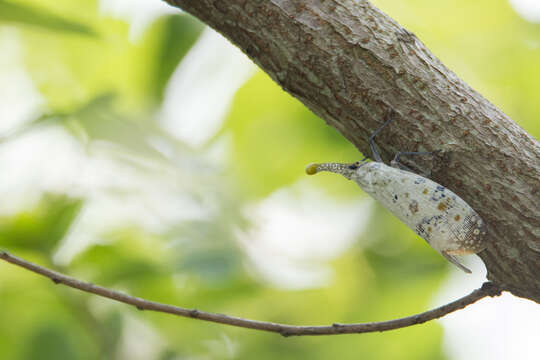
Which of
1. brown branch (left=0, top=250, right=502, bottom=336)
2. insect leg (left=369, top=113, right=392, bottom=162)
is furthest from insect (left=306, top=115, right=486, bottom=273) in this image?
brown branch (left=0, top=250, right=502, bottom=336)

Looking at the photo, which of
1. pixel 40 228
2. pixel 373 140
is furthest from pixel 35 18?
pixel 373 140

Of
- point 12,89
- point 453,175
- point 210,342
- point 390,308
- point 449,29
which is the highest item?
point 449,29

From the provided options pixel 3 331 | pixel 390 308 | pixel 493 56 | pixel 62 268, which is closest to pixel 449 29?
pixel 493 56

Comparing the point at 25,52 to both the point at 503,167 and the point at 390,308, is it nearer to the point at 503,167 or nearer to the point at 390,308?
the point at 390,308

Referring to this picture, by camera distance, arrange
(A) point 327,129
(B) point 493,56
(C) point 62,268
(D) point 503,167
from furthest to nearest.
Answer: (B) point 493,56, (A) point 327,129, (C) point 62,268, (D) point 503,167

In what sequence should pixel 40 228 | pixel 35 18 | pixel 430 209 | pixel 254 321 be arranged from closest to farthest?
1. pixel 254 321
2. pixel 430 209
3. pixel 35 18
4. pixel 40 228

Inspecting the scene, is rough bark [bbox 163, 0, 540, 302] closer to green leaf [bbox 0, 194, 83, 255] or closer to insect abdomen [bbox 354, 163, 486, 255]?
insect abdomen [bbox 354, 163, 486, 255]

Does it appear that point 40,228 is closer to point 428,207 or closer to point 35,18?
point 35,18

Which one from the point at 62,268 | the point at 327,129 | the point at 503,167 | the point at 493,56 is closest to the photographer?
the point at 503,167
